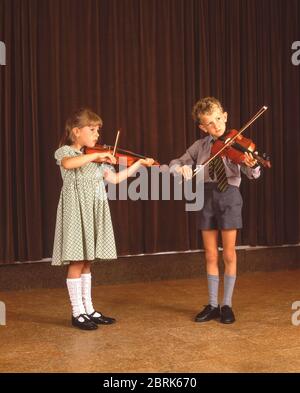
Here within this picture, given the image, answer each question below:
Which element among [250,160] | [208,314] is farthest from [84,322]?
[250,160]

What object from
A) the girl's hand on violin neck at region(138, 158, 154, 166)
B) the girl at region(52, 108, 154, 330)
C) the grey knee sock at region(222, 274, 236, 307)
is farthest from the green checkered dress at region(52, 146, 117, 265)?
the grey knee sock at region(222, 274, 236, 307)

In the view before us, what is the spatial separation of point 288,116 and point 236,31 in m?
0.79

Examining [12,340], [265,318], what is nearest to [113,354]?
[12,340]

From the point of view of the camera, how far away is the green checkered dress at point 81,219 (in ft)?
9.19

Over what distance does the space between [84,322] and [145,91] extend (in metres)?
1.95

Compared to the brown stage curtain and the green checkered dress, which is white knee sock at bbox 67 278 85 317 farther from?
the brown stage curtain

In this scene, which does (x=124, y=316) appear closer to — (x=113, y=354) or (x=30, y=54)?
(x=113, y=354)

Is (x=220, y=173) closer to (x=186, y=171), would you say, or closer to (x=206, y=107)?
(x=186, y=171)

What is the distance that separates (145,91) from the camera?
4.17 metres

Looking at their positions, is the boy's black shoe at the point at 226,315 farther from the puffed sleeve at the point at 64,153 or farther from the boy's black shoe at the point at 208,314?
the puffed sleeve at the point at 64,153

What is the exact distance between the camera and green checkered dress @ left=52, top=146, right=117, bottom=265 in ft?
9.19

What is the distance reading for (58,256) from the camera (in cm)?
285

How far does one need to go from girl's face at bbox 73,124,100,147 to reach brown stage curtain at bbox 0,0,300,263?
101 cm

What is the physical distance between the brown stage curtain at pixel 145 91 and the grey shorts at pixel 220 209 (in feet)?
3.96
